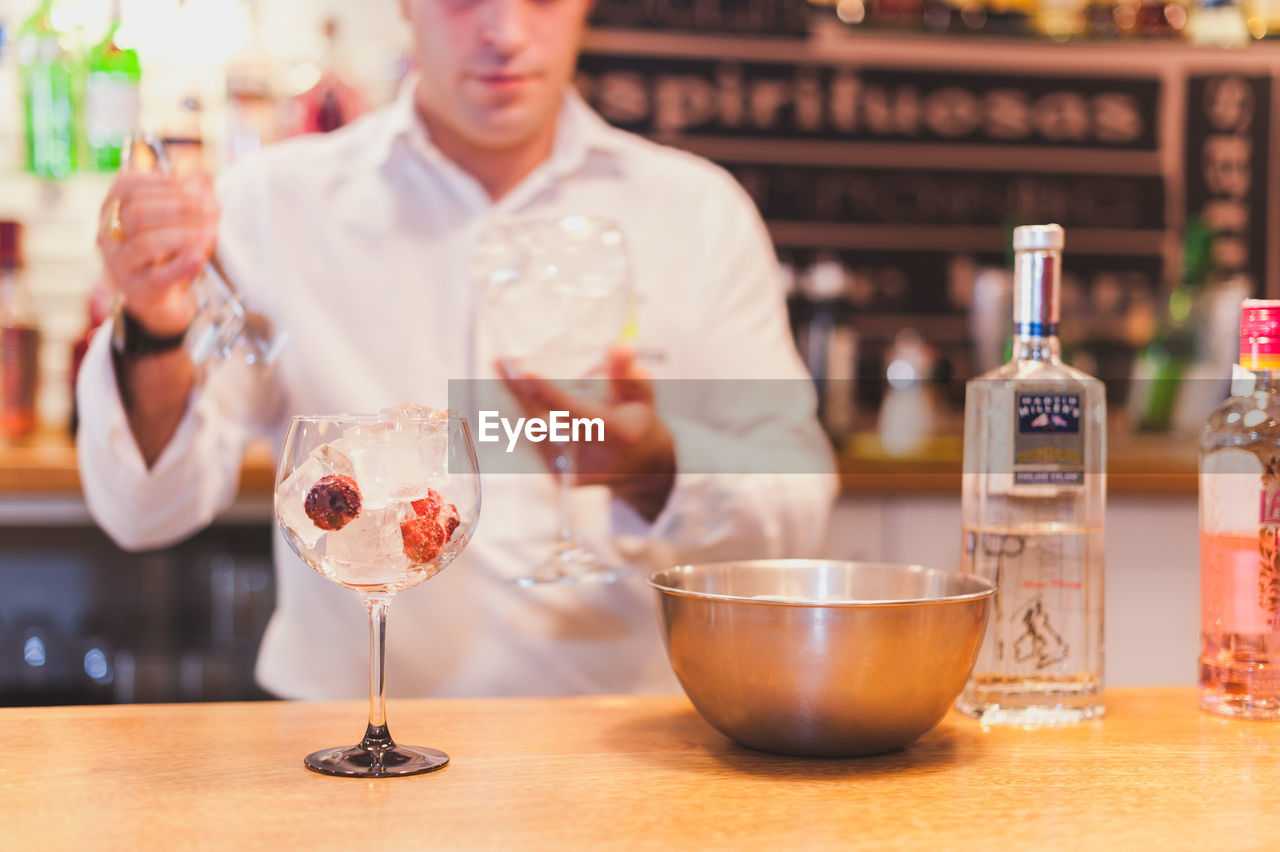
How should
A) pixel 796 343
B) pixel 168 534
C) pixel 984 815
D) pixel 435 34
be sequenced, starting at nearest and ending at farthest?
pixel 984 815
pixel 168 534
pixel 435 34
pixel 796 343

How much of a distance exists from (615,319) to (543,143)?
518mm

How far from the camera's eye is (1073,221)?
3146 millimetres

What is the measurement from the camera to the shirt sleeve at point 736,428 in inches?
61.1

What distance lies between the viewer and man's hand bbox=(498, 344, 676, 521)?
1.30 m

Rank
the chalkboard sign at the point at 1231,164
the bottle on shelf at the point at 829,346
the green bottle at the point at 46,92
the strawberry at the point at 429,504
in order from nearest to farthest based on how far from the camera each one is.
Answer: the strawberry at the point at 429,504 → the green bottle at the point at 46,92 → the bottle on shelf at the point at 829,346 → the chalkboard sign at the point at 1231,164

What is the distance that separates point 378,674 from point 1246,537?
0.62 metres

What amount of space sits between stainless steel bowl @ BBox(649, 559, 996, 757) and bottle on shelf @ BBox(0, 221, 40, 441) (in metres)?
1.80

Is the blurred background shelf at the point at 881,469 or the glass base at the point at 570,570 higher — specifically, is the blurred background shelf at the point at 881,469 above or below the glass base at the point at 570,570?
above

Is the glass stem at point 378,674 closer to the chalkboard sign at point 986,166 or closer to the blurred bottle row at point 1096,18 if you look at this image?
the chalkboard sign at point 986,166

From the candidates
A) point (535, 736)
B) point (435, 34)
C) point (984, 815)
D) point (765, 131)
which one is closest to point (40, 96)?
point (435, 34)

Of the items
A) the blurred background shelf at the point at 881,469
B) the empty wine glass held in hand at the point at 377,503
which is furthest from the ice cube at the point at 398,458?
the blurred background shelf at the point at 881,469

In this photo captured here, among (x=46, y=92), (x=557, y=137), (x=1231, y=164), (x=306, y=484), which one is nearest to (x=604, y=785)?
(x=306, y=484)

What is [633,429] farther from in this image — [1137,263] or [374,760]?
[1137,263]

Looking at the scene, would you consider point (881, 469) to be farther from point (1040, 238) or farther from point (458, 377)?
point (1040, 238)
